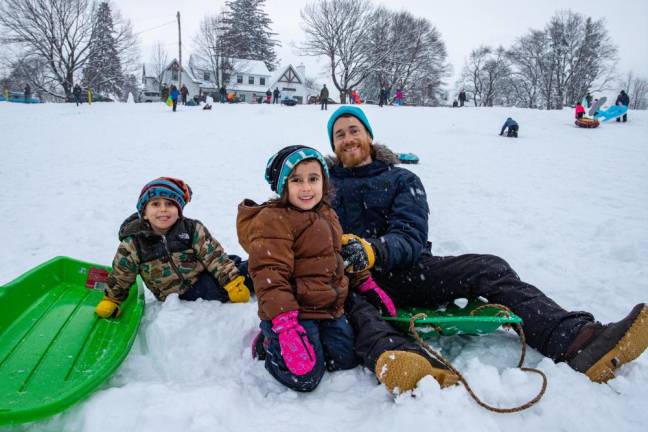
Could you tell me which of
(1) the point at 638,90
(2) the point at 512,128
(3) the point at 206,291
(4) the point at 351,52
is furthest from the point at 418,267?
(1) the point at 638,90

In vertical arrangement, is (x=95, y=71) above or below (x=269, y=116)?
above

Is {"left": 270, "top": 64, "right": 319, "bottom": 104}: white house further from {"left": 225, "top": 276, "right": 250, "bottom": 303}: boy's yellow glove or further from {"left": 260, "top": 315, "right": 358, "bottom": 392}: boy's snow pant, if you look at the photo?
{"left": 260, "top": 315, "right": 358, "bottom": 392}: boy's snow pant

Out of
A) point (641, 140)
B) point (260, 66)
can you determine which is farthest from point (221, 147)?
point (260, 66)

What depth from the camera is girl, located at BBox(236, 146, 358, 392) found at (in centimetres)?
169

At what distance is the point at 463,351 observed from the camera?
6.37ft

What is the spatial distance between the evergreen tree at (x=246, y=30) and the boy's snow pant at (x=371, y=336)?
39885mm

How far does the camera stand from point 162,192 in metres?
2.49

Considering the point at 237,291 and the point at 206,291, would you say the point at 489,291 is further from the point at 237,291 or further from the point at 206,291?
the point at 206,291

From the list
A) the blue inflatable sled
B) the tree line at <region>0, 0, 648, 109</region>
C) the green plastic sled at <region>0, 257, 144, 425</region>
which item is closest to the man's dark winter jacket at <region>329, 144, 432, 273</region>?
the green plastic sled at <region>0, 257, 144, 425</region>

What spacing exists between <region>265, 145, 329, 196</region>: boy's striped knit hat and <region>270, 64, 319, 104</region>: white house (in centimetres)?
4324

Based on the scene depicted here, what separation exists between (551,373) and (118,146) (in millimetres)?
10145

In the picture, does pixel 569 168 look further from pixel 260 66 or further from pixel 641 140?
pixel 260 66

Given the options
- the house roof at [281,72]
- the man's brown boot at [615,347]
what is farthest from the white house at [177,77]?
the man's brown boot at [615,347]

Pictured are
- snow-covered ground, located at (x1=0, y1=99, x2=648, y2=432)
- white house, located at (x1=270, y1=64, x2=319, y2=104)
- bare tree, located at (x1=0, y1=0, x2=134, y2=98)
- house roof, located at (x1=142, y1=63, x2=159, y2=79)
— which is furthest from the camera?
white house, located at (x1=270, y1=64, x2=319, y2=104)
